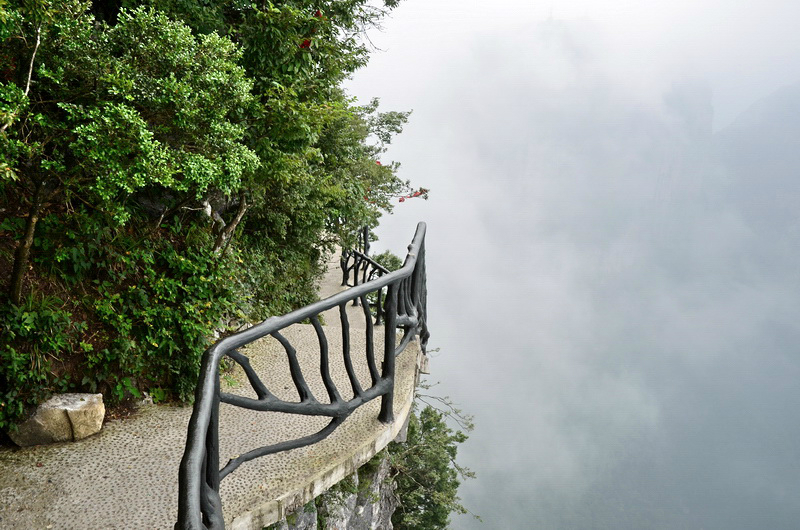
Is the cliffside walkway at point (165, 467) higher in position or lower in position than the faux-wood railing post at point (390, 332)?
lower

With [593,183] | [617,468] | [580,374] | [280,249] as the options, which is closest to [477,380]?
[580,374]

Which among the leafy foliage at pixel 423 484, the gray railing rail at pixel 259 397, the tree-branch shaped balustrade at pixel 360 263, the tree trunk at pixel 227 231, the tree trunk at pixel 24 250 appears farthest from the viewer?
the leafy foliage at pixel 423 484

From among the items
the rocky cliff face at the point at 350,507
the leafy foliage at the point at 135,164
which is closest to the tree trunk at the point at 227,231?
the leafy foliage at the point at 135,164

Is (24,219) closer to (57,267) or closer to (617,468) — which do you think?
(57,267)

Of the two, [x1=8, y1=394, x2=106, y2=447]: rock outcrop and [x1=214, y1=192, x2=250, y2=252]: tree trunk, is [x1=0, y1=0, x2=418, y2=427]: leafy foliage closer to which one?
[x1=214, y1=192, x2=250, y2=252]: tree trunk

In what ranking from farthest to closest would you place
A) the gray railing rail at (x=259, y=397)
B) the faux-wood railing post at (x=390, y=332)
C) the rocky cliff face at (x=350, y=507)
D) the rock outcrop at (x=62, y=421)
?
1. the rocky cliff face at (x=350, y=507)
2. the rock outcrop at (x=62, y=421)
3. the faux-wood railing post at (x=390, y=332)
4. the gray railing rail at (x=259, y=397)

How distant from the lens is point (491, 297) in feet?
474

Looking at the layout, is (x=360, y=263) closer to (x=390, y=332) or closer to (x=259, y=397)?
(x=390, y=332)

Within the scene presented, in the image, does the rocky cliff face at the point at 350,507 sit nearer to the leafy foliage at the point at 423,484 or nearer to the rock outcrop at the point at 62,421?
the rock outcrop at the point at 62,421

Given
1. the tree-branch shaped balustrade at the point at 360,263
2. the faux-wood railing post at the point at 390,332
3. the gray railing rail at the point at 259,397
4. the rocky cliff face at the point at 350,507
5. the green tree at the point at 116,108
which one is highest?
the tree-branch shaped balustrade at the point at 360,263

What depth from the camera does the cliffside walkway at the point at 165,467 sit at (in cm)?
303

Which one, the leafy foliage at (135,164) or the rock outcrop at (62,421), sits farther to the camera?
the rock outcrop at (62,421)

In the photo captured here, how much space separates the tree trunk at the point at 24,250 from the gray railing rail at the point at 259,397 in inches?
104

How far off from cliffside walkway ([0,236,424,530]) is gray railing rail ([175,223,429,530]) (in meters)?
0.44
